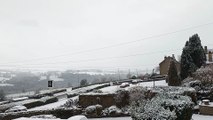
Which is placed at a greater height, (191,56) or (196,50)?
(196,50)

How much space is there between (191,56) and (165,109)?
95.5ft

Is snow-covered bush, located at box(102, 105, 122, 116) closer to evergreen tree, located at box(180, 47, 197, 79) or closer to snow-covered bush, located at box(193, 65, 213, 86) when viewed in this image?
snow-covered bush, located at box(193, 65, 213, 86)

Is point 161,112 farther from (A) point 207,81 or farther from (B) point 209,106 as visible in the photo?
(A) point 207,81

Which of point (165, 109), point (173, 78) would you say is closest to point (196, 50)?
point (173, 78)

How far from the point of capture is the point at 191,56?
4228 cm

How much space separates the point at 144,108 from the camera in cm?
1426

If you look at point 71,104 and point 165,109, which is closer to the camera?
point 165,109

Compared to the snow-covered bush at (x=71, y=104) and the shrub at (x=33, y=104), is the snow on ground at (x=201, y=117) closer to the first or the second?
the snow-covered bush at (x=71, y=104)

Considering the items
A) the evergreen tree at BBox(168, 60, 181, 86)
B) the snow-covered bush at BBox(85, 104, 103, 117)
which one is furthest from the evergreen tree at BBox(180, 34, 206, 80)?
the snow-covered bush at BBox(85, 104, 103, 117)

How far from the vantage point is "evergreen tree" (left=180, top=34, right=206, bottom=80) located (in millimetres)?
41562

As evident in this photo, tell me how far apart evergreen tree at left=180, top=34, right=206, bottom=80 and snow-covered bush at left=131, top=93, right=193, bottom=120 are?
26.3 meters

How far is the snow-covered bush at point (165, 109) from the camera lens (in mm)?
13812

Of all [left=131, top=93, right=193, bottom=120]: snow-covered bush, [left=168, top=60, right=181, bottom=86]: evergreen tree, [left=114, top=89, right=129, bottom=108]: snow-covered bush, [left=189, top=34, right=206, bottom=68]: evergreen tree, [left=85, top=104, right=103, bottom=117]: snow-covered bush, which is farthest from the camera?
[left=189, top=34, right=206, bottom=68]: evergreen tree

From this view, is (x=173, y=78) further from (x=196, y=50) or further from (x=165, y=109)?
(x=165, y=109)
